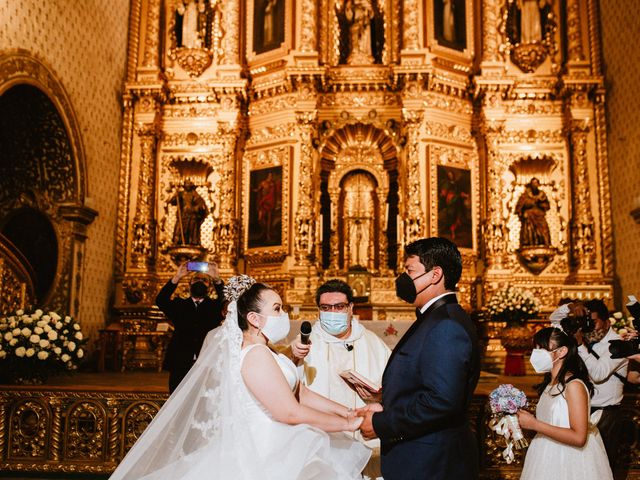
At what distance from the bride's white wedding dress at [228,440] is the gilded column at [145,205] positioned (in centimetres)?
1045

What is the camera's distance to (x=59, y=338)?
23.7 feet

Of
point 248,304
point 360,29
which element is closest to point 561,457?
point 248,304

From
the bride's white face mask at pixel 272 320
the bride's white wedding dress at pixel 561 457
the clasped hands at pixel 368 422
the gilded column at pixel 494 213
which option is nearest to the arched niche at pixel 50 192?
the gilded column at pixel 494 213

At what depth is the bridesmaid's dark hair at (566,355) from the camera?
13.0ft

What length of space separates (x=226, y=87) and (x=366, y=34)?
363 cm

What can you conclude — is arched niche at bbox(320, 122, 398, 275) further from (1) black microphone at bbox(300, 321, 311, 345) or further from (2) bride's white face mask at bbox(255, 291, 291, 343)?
(2) bride's white face mask at bbox(255, 291, 291, 343)

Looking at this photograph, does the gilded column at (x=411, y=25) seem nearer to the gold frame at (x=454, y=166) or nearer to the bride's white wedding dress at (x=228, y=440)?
the gold frame at (x=454, y=166)

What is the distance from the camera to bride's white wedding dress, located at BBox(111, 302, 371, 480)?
3.17 m

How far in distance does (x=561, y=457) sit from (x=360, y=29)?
12.5 meters

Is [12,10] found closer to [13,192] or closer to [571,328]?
[13,192]

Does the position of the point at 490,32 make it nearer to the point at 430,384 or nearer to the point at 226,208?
the point at 226,208

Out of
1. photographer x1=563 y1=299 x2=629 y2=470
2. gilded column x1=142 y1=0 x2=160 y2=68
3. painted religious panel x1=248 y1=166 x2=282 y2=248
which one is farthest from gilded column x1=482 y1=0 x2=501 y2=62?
photographer x1=563 y1=299 x2=629 y2=470

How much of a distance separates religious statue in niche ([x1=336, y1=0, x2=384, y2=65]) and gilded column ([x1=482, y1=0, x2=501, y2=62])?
7.87ft

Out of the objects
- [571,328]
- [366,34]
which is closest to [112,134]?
[366,34]
